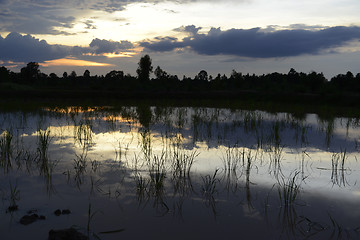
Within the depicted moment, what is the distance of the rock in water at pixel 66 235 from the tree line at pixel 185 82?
29954mm

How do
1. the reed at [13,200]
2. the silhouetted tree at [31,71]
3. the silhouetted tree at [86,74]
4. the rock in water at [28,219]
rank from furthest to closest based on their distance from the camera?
the silhouetted tree at [86,74]
the silhouetted tree at [31,71]
the reed at [13,200]
the rock in water at [28,219]

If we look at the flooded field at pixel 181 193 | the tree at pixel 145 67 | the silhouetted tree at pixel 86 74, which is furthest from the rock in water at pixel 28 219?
the silhouetted tree at pixel 86 74

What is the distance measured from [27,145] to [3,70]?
61.5 m

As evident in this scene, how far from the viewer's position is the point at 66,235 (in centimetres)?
301

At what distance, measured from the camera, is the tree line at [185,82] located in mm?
36344

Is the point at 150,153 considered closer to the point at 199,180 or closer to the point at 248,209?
the point at 199,180

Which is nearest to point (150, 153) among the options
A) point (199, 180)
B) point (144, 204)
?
point (199, 180)

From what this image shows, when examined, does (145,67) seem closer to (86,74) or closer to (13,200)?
(86,74)

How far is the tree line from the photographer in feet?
119

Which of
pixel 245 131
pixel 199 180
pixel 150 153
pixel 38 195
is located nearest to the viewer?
pixel 38 195

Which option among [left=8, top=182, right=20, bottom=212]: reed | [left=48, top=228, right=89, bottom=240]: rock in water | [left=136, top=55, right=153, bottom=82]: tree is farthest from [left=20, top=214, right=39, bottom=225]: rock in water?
[left=136, top=55, right=153, bottom=82]: tree

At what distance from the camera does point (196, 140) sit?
30.3 ft

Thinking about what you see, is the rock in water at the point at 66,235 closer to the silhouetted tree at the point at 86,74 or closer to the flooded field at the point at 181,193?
the flooded field at the point at 181,193

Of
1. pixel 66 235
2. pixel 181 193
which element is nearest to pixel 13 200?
pixel 66 235
